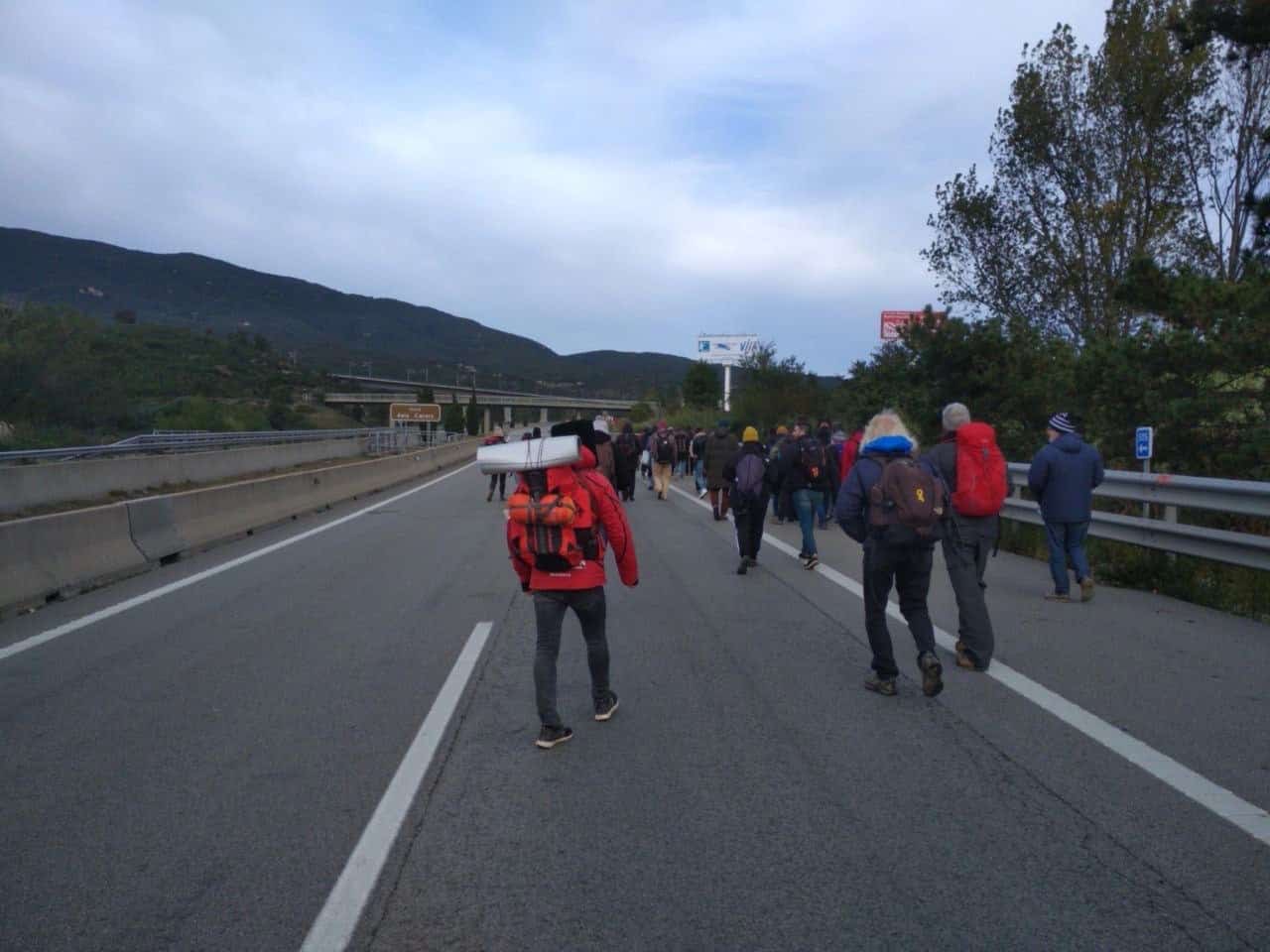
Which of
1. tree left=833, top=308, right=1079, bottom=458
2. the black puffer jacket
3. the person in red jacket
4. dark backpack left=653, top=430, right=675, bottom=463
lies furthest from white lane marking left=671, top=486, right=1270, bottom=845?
dark backpack left=653, top=430, right=675, bottom=463

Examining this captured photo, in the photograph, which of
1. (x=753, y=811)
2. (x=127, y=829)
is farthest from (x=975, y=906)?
(x=127, y=829)

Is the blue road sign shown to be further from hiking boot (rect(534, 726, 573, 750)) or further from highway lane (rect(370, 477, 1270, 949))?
hiking boot (rect(534, 726, 573, 750))

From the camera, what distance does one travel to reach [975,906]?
4.10 metres

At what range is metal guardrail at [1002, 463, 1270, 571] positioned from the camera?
10555 millimetres

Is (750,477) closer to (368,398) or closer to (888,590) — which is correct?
(888,590)

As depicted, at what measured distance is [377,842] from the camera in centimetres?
471

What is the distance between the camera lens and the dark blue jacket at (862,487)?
23.5 ft

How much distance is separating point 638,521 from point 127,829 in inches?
630

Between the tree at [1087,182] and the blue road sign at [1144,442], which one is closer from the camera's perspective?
the blue road sign at [1144,442]

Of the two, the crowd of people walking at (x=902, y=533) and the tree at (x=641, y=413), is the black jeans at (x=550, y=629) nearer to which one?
the crowd of people walking at (x=902, y=533)

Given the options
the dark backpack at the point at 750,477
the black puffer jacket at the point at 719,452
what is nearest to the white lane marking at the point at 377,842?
the dark backpack at the point at 750,477

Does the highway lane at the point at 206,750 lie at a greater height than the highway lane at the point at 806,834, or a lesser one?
lesser

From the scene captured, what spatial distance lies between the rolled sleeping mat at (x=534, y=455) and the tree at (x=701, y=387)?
258 ft

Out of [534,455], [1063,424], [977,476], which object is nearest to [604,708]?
[534,455]
